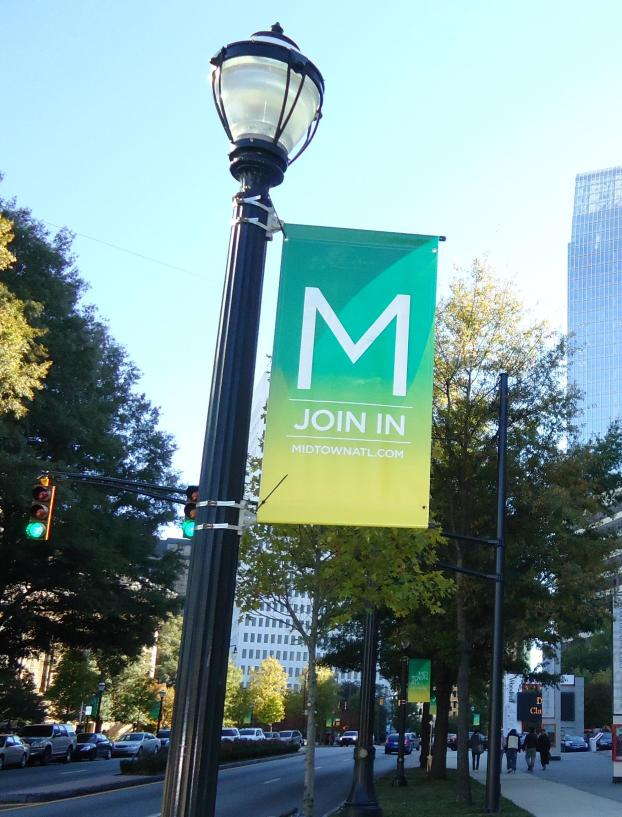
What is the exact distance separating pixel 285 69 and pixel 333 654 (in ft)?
114

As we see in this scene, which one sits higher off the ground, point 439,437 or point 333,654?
point 439,437

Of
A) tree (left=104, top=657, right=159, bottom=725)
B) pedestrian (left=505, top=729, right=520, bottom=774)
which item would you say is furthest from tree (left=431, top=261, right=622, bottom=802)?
tree (left=104, top=657, right=159, bottom=725)

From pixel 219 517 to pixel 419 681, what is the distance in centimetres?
2036

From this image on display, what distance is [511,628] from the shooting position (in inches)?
968

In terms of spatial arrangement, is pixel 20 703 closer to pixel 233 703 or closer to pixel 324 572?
pixel 324 572

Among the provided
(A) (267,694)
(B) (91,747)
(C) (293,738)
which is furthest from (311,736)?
(A) (267,694)

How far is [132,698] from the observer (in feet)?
234

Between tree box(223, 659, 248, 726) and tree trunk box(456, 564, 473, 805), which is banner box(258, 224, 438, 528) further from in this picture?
tree box(223, 659, 248, 726)

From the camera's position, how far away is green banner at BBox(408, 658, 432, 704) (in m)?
23.1

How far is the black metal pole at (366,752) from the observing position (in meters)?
16.2

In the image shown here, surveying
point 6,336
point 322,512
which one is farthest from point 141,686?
point 322,512

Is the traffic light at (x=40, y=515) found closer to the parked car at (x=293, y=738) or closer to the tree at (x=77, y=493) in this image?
the tree at (x=77, y=493)

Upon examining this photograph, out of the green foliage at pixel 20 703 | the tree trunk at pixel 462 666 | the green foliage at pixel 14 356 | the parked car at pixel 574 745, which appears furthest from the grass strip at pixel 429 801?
the parked car at pixel 574 745

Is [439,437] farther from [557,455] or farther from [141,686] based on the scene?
[141,686]
